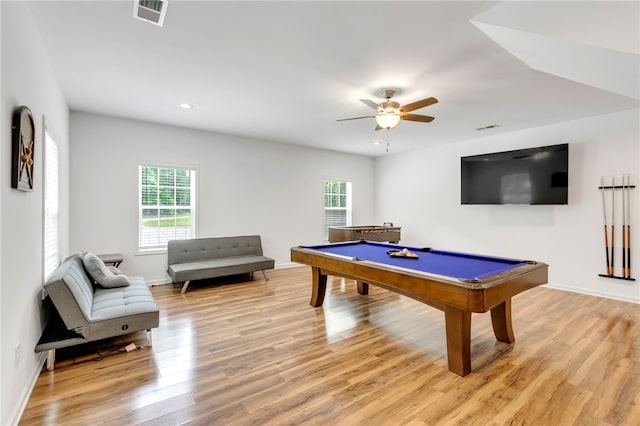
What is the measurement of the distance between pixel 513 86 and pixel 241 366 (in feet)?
13.2

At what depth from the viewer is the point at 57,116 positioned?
3.32 meters

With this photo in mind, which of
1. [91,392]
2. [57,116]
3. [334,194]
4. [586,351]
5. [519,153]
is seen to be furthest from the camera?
[334,194]

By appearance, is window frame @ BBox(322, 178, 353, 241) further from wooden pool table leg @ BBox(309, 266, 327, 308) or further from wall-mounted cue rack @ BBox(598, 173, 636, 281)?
Result: wall-mounted cue rack @ BBox(598, 173, 636, 281)

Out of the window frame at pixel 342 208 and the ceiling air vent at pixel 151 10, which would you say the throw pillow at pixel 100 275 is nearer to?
the ceiling air vent at pixel 151 10

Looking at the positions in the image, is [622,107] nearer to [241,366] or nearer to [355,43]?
[355,43]

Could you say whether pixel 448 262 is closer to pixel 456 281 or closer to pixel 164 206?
pixel 456 281

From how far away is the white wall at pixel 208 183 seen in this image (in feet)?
14.6

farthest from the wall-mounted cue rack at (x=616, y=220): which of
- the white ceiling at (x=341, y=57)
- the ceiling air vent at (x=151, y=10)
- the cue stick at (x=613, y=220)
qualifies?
the ceiling air vent at (x=151, y=10)

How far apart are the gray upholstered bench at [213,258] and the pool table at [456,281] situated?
78.0 inches

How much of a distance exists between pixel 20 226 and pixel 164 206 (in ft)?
10.7

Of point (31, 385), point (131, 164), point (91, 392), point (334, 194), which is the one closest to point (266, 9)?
point (91, 392)

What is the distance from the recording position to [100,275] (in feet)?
10.8

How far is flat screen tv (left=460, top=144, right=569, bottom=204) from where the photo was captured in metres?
4.70

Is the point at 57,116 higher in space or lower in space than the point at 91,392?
higher
